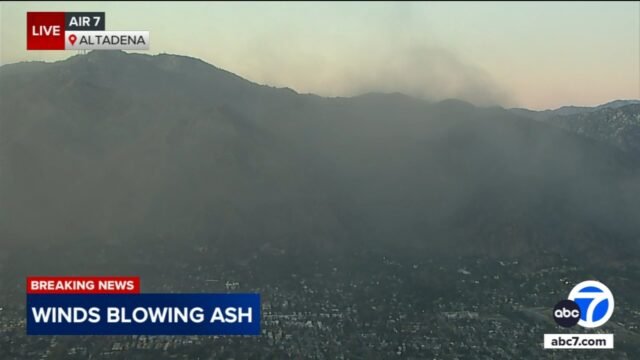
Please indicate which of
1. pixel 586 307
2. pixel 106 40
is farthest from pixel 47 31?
pixel 586 307

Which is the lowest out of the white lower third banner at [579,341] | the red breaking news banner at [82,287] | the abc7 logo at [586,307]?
the white lower third banner at [579,341]

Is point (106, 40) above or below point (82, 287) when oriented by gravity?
above

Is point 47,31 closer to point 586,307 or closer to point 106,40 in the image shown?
point 106,40

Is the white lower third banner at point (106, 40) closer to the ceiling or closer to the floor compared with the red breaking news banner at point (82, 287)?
closer to the ceiling

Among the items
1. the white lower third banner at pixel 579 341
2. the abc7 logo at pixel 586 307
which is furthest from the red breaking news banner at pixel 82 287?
the white lower third banner at pixel 579 341

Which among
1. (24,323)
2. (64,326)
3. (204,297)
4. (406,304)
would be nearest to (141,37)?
(204,297)

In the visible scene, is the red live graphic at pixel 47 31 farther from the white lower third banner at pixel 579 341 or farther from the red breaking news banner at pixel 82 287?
the white lower third banner at pixel 579 341

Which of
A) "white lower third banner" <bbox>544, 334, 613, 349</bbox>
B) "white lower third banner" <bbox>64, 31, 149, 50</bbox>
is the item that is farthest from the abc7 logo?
"white lower third banner" <bbox>64, 31, 149, 50</bbox>
